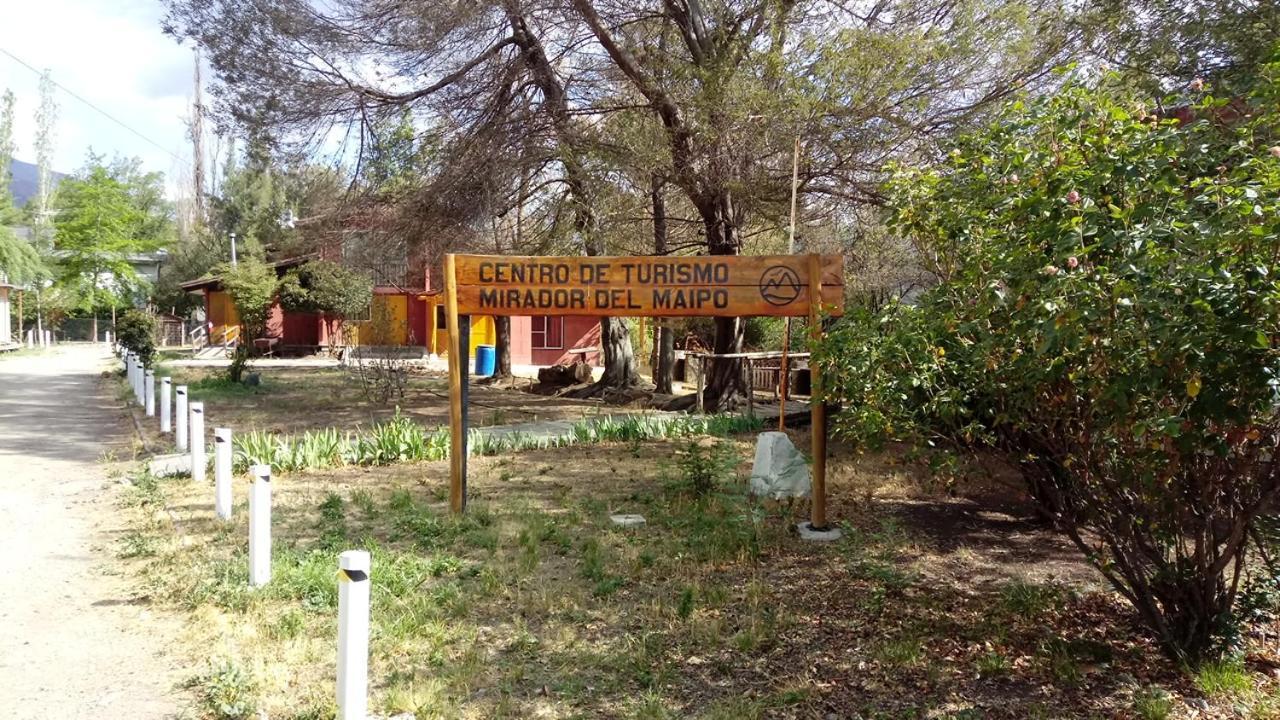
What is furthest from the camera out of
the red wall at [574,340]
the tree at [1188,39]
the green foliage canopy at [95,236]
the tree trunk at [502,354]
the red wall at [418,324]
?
the green foliage canopy at [95,236]

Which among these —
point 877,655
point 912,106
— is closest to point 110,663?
point 877,655

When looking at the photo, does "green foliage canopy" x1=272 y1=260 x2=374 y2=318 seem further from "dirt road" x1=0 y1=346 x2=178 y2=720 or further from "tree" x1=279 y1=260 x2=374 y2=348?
"dirt road" x1=0 y1=346 x2=178 y2=720

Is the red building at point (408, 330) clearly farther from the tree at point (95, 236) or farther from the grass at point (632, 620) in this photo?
the grass at point (632, 620)

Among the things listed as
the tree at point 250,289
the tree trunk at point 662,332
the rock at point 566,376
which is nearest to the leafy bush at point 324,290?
the tree at point 250,289

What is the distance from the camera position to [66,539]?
6.26 m

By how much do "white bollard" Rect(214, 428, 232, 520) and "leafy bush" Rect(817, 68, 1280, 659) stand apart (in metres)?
4.62

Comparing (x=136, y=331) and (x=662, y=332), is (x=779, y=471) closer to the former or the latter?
(x=662, y=332)

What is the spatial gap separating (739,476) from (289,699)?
537 centimetres

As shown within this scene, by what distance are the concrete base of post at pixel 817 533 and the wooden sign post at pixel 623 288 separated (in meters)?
0.20

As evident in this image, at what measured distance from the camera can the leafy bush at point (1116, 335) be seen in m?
2.78

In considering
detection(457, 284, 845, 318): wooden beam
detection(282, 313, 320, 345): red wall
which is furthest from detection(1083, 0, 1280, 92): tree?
detection(282, 313, 320, 345): red wall

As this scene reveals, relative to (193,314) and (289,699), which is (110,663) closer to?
(289,699)

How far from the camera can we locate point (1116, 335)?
3062 millimetres

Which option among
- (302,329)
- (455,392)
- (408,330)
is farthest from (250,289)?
(455,392)
